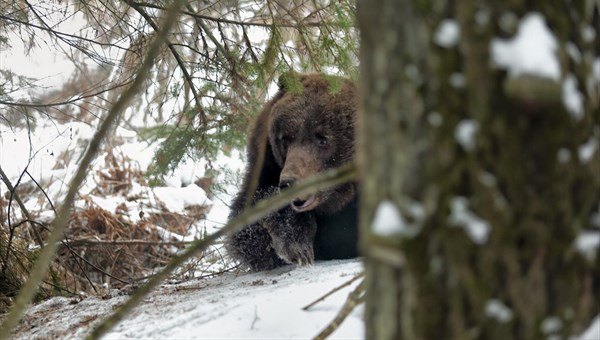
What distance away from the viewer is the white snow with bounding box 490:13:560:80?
1.04 meters

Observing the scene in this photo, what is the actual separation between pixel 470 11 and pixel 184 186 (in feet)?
29.9

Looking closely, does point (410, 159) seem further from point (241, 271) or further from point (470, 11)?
point (241, 271)

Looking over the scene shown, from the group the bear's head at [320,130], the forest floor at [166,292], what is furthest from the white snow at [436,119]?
the bear's head at [320,130]

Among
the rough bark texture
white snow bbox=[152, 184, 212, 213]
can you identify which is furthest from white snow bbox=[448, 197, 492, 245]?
white snow bbox=[152, 184, 212, 213]

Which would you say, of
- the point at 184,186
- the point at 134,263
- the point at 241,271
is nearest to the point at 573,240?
the point at 241,271

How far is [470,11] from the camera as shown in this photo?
3.49 feet

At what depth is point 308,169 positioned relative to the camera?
4207 mm

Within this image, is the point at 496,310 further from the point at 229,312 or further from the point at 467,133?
the point at 229,312

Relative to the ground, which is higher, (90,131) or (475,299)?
(90,131)

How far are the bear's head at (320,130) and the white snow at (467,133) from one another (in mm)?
3228

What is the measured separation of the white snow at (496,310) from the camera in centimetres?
107

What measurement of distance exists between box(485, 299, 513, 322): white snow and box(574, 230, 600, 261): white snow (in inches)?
6.5

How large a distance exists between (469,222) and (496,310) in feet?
0.49

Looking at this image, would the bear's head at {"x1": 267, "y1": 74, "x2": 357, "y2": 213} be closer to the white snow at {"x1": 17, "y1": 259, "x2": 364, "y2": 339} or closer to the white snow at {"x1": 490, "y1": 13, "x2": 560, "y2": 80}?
the white snow at {"x1": 17, "y1": 259, "x2": 364, "y2": 339}
